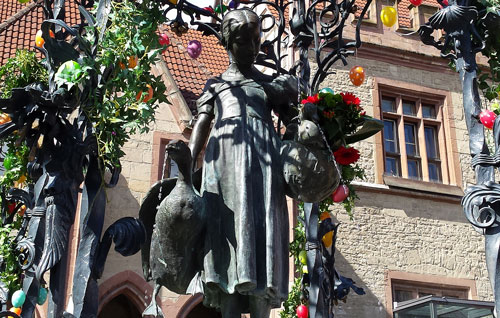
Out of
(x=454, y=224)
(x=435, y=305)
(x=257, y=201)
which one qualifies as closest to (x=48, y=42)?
(x=257, y=201)

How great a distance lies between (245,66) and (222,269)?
1117mm

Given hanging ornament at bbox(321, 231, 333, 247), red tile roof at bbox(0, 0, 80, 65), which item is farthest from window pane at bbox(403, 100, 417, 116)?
hanging ornament at bbox(321, 231, 333, 247)

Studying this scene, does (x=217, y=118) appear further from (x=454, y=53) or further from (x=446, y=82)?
(x=446, y=82)

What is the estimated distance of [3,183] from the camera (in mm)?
Result: 7195

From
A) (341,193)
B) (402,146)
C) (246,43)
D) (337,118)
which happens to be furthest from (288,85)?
(402,146)

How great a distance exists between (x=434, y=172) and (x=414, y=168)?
1.46 ft

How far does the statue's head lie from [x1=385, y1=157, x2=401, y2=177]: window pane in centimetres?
1089

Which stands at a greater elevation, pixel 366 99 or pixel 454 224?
pixel 366 99

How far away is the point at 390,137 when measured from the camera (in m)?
14.7

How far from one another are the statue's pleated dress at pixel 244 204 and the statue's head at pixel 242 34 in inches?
7.8

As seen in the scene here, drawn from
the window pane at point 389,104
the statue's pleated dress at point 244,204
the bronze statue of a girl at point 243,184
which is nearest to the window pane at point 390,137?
the window pane at point 389,104

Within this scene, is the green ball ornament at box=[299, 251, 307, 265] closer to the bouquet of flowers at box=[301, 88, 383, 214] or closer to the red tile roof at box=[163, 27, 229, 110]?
the bouquet of flowers at box=[301, 88, 383, 214]

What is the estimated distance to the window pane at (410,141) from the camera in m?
14.8

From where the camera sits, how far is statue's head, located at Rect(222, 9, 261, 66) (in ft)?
11.7
